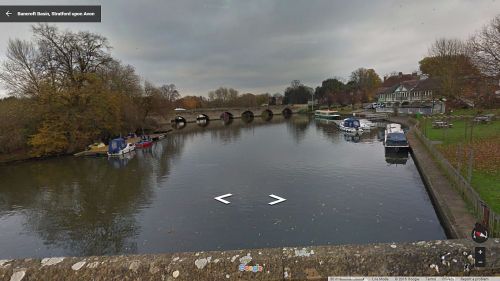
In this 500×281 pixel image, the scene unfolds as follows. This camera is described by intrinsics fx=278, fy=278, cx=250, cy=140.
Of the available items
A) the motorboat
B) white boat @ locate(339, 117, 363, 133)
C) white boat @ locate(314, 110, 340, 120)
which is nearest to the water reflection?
the motorboat

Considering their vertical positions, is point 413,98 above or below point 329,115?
above

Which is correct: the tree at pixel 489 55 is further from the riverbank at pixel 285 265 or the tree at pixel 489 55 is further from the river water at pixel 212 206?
the riverbank at pixel 285 265

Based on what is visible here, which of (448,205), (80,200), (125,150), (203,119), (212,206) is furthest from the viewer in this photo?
(203,119)

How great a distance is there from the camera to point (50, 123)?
116 feet

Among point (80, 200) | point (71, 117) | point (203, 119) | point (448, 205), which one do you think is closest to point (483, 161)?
point (448, 205)

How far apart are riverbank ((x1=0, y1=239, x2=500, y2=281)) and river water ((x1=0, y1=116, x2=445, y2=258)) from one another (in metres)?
7.85

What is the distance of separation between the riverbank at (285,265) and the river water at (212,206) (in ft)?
25.7

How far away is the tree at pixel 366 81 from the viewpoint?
125 metres

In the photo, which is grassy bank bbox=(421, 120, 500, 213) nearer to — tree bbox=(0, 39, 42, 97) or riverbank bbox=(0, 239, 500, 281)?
riverbank bbox=(0, 239, 500, 281)

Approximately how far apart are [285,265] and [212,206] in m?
12.9

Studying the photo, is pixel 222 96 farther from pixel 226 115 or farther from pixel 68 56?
pixel 68 56

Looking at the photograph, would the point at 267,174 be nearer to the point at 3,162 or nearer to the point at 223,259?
the point at 223,259

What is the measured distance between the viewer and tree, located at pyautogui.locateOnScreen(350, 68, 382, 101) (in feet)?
409

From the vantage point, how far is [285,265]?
414cm
